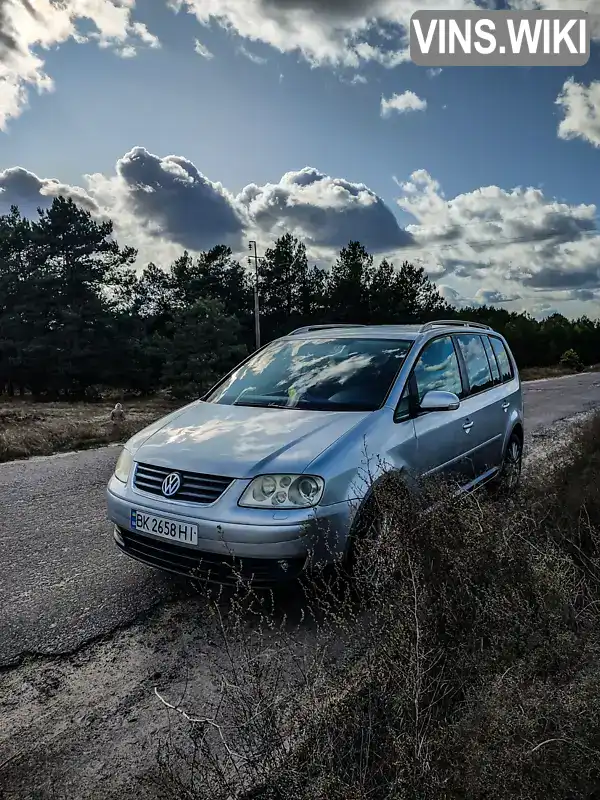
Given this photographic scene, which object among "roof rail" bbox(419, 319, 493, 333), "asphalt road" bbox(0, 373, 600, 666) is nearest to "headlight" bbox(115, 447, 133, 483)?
"asphalt road" bbox(0, 373, 600, 666)

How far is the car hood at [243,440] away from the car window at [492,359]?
279cm

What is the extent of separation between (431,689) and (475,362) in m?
4.01

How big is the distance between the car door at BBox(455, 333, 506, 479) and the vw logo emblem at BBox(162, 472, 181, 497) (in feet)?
8.39

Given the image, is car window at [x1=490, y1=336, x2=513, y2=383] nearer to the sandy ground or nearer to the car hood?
the car hood

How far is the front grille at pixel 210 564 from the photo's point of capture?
10.1ft

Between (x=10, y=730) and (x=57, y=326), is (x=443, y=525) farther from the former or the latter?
(x=57, y=326)

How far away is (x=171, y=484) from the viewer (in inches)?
133

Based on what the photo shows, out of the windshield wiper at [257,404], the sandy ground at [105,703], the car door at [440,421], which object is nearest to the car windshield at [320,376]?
the windshield wiper at [257,404]

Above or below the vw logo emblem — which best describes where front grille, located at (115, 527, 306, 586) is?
below

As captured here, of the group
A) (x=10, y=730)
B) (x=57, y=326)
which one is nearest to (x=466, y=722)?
(x=10, y=730)

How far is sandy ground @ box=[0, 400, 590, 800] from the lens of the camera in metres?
2.20

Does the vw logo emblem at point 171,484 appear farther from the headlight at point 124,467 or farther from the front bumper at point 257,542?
the headlight at point 124,467

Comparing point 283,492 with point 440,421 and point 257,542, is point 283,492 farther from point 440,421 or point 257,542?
point 440,421

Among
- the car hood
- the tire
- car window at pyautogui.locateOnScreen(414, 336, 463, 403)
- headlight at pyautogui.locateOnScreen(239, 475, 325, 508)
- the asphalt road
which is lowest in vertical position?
the asphalt road
